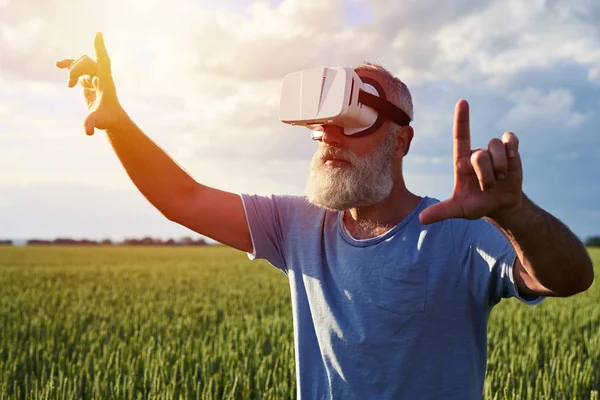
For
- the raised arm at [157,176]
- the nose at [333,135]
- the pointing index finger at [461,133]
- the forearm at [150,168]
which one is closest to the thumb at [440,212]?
the pointing index finger at [461,133]

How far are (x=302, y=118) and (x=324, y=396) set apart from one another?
1121 mm

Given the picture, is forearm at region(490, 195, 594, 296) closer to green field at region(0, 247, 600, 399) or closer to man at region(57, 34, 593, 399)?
man at region(57, 34, 593, 399)

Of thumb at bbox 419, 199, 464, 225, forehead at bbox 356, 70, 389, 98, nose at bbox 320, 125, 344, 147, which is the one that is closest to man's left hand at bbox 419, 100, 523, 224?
thumb at bbox 419, 199, 464, 225

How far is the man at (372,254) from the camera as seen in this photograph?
217 cm

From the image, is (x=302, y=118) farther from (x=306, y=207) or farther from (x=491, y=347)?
(x=491, y=347)

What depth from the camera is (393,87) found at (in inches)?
107

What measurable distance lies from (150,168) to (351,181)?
904 millimetres

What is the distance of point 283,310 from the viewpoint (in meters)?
10.1

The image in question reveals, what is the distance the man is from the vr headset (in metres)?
0.06

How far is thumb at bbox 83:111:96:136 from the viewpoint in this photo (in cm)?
250

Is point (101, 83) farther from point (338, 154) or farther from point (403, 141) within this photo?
point (403, 141)

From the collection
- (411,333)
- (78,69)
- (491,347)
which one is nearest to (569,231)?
(411,333)

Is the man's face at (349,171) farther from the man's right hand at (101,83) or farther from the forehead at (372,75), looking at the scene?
the man's right hand at (101,83)

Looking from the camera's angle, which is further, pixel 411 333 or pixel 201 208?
pixel 201 208
